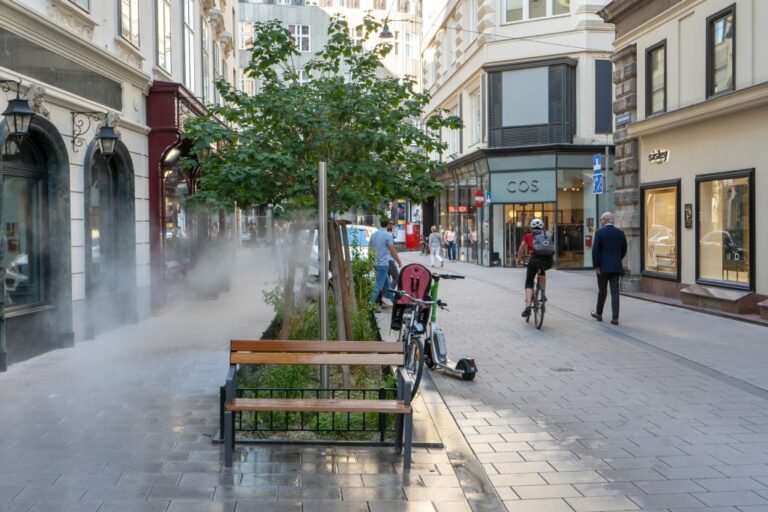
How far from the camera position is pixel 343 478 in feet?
17.4

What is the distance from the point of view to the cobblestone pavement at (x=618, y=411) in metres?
5.21

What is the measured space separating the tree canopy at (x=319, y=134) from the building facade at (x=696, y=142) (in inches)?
278

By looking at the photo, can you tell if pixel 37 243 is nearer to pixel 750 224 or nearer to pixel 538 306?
pixel 538 306

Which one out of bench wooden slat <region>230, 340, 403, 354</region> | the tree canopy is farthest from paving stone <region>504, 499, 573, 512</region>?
the tree canopy

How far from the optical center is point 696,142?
15469mm

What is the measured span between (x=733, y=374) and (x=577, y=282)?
46.6ft

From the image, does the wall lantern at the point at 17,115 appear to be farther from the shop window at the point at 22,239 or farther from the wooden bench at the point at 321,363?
the wooden bench at the point at 321,363

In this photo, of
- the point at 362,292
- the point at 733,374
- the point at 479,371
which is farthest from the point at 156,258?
the point at 733,374

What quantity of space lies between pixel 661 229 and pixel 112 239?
10.7 m

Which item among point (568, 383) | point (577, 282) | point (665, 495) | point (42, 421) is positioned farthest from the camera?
point (577, 282)

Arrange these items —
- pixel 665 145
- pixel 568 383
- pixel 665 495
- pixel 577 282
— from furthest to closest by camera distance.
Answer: pixel 577 282, pixel 665 145, pixel 568 383, pixel 665 495

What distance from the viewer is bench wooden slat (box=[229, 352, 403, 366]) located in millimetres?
5816

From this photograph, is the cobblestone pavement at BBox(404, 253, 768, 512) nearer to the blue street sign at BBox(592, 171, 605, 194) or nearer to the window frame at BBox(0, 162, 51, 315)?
the window frame at BBox(0, 162, 51, 315)

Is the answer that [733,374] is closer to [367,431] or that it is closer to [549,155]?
[367,431]
